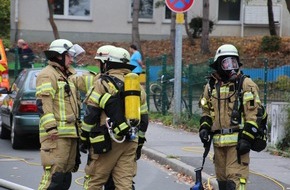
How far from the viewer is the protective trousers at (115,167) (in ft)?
22.6

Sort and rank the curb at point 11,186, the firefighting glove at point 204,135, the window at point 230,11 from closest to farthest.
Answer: the firefighting glove at point 204,135, the curb at point 11,186, the window at point 230,11

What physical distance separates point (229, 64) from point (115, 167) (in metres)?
1.63

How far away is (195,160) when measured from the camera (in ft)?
38.5

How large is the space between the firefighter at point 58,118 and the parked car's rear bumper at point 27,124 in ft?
16.3

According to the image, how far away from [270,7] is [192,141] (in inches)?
686

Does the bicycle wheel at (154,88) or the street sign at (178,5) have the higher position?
the street sign at (178,5)

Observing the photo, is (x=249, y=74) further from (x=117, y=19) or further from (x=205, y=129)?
(x=117, y=19)

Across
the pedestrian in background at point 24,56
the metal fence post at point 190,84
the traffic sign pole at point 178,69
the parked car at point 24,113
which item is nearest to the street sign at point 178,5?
the traffic sign pole at point 178,69

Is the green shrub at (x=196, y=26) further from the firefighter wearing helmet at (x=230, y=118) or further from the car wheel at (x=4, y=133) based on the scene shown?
the firefighter wearing helmet at (x=230, y=118)

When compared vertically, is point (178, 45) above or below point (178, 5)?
below

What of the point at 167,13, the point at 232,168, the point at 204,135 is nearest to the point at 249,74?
the point at 204,135

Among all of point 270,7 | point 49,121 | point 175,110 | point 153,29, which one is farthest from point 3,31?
point 49,121

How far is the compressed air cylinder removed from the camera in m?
6.80

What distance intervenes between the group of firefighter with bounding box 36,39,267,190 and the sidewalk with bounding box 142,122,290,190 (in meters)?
2.19
